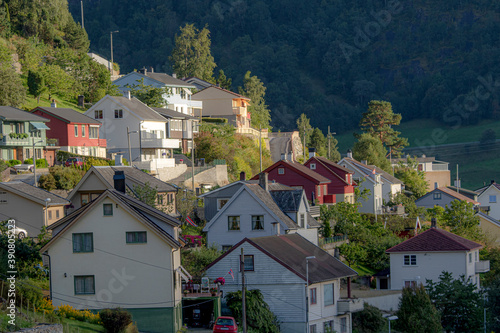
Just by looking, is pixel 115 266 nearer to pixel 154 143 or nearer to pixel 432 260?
pixel 432 260

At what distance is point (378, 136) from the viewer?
425ft

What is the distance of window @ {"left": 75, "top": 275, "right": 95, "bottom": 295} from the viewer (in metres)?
42.4

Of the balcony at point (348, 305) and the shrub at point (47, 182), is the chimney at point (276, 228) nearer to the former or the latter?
the balcony at point (348, 305)

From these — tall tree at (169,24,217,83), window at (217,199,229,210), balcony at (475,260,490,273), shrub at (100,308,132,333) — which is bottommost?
balcony at (475,260,490,273)

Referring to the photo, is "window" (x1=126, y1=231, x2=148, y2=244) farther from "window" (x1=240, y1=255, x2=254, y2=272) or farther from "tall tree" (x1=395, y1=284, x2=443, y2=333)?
"tall tree" (x1=395, y1=284, x2=443, y2=333)

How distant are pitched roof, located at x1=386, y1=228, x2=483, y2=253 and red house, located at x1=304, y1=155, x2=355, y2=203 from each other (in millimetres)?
21256

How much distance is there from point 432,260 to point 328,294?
51.4 ft

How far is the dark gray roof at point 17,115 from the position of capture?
2785 inches

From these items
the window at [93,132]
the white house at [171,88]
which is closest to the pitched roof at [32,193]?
the window at [93,132]

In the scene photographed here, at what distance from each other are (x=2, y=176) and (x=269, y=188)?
1984 cm

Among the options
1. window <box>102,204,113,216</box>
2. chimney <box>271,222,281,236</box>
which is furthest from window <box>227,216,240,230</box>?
window <box>102,204,113,216</box>

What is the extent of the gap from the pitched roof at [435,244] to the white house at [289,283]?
13.7 meters

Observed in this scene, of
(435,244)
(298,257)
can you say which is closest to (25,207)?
(298,257)

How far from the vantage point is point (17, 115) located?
7250 centimetres
